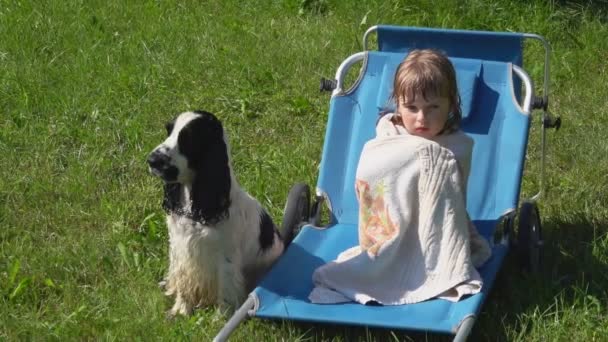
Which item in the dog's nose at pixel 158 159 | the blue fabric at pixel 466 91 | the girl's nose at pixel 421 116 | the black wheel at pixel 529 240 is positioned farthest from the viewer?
the blue fabric at pixel 466 91

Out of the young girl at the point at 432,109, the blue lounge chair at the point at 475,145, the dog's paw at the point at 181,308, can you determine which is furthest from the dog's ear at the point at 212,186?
the young girl at the point at 432,109

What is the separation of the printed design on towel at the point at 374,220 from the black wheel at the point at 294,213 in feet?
1.96

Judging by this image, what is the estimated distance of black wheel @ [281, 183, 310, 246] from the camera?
5.28 meters

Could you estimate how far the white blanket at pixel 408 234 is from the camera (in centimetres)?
455

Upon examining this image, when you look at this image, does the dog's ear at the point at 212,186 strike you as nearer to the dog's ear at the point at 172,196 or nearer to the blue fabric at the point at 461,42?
the dog's ear at the point at 172,196

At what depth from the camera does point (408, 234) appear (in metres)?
4.64

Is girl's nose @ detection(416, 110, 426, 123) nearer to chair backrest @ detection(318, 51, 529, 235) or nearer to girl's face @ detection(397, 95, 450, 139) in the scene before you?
girl's face @ detection(397, 95, 450, 139)

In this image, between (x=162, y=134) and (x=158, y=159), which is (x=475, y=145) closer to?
(x=158, y=159)

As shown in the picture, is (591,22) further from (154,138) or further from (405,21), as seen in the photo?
(154,138)

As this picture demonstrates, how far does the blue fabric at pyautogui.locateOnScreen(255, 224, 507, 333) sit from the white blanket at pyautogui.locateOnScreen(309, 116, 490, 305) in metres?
0.06

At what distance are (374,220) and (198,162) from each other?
794mm

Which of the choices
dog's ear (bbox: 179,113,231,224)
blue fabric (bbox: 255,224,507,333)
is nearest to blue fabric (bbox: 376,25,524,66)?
blue fabric (bbox: 255,224,507,333)

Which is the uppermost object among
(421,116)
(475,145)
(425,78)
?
(425,78)

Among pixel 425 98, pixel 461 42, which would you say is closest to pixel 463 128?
pixel 461 42
